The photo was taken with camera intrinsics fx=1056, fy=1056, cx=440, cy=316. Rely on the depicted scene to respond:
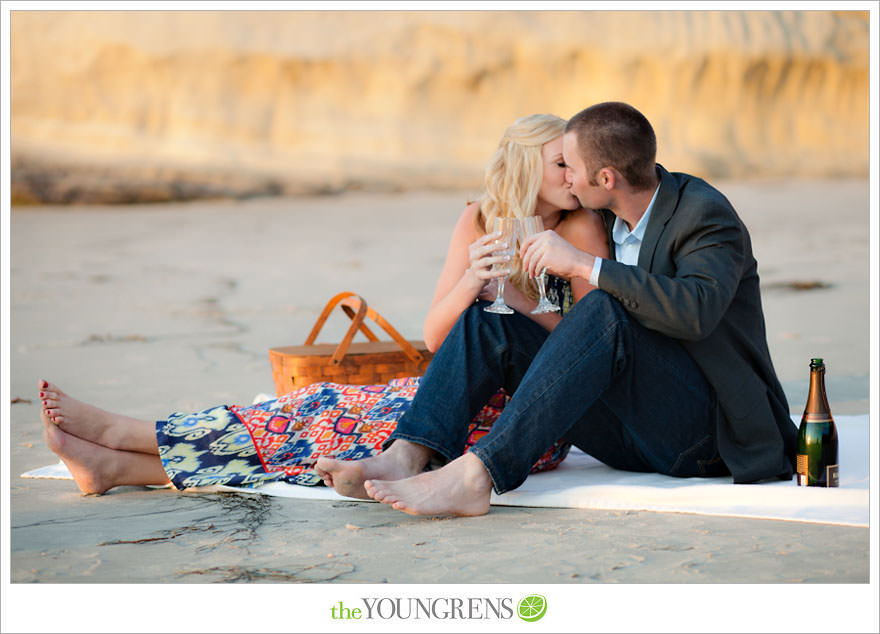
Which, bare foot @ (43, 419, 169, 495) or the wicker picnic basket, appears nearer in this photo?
bare foot @ (43, 419, 169, 495)

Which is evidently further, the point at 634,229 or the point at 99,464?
the point at 99,464

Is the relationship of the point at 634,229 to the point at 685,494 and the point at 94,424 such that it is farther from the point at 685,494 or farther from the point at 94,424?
the point at 94,424

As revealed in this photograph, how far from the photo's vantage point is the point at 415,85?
1616cm

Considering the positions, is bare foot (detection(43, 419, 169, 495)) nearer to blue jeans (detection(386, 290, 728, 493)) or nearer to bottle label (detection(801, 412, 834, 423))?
blue jeans (detection(386, 290, 728, 493))

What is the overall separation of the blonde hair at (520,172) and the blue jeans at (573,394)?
372mm

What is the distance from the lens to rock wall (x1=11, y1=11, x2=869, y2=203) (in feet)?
51.1

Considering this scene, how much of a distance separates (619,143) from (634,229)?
0.26 metres

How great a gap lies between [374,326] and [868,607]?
6.28m

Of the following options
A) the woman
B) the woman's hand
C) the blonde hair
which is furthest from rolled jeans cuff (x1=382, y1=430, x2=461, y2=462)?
the blonde hair

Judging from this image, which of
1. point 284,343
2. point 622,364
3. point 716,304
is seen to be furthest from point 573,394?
point 284,343

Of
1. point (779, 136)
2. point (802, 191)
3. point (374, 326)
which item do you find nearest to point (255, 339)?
point (374, 326)

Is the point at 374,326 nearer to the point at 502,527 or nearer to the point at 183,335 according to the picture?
the point at 183,335

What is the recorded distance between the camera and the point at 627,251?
3.12m

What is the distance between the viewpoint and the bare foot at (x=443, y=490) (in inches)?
110
